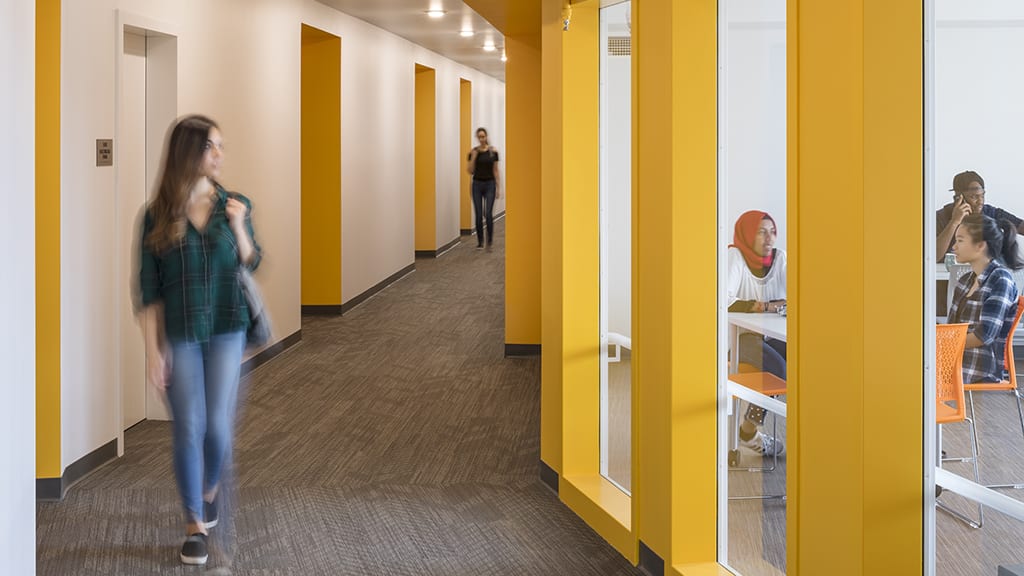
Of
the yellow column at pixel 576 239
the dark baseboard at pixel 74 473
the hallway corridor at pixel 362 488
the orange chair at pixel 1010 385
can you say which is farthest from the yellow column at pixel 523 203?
the orange chair at pixel 1010 385

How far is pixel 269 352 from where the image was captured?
9.38 meters

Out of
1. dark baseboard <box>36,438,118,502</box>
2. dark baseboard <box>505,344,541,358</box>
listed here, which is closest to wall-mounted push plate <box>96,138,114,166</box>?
dark baseboard <box>36,438,118,502</box>

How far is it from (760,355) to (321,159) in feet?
27.6

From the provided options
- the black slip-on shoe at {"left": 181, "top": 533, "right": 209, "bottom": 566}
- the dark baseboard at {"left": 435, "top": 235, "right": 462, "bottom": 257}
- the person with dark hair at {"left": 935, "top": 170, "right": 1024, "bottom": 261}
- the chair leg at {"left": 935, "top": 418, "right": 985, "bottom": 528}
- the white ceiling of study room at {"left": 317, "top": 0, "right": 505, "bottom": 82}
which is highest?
the white ceiling of study room at {"left": 317, "top": 0, "right": 505, "bottom": 82}

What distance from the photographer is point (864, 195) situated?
283 centimetres

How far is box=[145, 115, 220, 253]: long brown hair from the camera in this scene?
14.6ft

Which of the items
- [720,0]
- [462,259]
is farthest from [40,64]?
[462,259]

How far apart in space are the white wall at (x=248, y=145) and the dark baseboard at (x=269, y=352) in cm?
14

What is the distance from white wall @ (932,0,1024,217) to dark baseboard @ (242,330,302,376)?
6653 mm

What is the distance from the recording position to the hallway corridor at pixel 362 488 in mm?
4652

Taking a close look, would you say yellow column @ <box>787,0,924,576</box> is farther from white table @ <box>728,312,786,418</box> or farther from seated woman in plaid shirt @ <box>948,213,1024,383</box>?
white table @ <box>728,312,786,418</box>

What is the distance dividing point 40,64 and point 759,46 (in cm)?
356

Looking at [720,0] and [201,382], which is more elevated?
[720,0]

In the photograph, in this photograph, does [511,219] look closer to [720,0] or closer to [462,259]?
[720,0]
